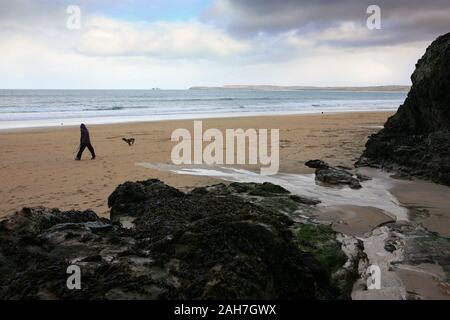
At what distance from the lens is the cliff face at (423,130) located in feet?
33.6

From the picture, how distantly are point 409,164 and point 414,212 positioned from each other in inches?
144

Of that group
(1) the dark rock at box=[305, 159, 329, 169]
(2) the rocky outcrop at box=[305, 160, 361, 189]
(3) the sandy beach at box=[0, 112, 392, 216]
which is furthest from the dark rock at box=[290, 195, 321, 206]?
(1) the dark rock at box=[305, 159, 329, 169]

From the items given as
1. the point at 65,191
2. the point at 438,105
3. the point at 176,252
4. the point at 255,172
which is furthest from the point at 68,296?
the point at 438,105

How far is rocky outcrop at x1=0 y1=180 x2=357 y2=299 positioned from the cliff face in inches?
234

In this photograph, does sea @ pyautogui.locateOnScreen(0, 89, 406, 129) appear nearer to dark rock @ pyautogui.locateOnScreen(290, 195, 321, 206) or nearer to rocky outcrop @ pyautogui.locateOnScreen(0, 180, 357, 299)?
dark rock @ pyautogui.locateOnScreen(290, 195, 321, 206)

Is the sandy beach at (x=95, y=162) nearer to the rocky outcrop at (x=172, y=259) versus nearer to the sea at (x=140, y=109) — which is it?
the rocky outcrop at (x=172, y=259)

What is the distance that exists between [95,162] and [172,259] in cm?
1082

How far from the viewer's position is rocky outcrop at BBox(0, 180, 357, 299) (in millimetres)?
3561

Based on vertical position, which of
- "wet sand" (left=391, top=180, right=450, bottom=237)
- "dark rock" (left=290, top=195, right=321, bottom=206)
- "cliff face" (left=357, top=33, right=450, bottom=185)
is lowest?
"wet sand" (left=391, top=180, right=450, bottom=237)

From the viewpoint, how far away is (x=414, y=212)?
25.1 feet

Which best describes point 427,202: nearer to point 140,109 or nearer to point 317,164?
point 317,164

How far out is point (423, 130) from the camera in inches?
478

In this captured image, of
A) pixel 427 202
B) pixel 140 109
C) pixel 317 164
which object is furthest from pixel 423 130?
pixel 140 109

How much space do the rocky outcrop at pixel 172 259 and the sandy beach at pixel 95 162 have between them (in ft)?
11.3
